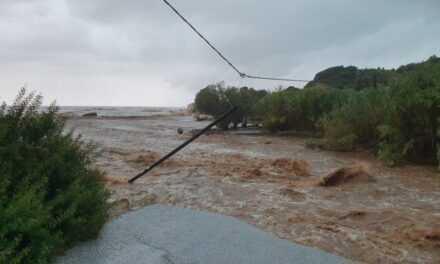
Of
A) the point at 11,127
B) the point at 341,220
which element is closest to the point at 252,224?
the point at 341,220

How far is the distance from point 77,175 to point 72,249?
76cm

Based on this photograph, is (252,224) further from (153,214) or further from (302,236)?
(153,214)

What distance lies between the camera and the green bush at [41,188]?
8.71 ft

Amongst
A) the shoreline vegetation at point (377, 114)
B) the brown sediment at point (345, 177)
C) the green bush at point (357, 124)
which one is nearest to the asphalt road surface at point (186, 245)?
the brown sediment at point (345, 177)

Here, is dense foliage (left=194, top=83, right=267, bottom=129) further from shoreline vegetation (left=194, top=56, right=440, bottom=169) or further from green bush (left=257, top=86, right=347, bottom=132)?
green bush (left=257, top=86, right=347, bottom=132)

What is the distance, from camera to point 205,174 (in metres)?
7.91

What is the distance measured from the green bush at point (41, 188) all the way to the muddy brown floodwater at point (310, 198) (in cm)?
76

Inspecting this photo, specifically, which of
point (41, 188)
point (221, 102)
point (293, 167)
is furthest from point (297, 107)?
point (41, 188)

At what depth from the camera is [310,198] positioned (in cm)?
591

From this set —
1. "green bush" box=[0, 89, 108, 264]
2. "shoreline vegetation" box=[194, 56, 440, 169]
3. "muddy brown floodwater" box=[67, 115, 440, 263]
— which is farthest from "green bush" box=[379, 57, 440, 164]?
"green bush" box=[0, 89, 108, 264]

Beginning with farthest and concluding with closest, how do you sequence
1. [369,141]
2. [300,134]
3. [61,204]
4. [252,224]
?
[300,134] → [369,141] → [252,224] → [61,204]

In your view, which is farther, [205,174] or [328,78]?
[328,78]

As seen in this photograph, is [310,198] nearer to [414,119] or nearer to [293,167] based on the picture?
[293,167]

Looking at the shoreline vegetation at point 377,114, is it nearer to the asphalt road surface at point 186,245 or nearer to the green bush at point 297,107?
the green bush at point 297,107
